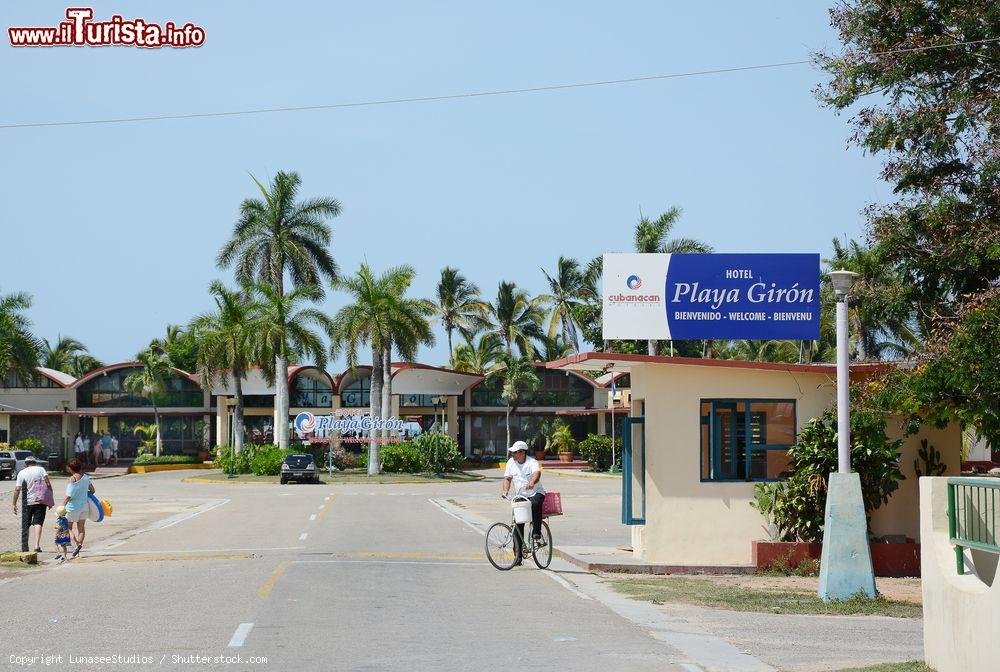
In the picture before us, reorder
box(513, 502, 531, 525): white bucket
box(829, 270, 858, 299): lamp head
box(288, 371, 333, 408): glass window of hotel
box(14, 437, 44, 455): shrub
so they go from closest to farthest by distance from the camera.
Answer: box(829, 270, 858, 299): lamp head
box(513, 502, 531, 525): white bucket
box(14, 437, 44, 455): shrub
box(288, 371, 333, 408): glass window of hotel

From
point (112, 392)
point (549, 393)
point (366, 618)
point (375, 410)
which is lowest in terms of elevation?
point (366, 618)

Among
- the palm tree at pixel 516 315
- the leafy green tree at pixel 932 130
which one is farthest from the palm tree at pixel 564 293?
the leafy green tree at pixel 932 130

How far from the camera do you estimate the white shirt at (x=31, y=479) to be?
1962cm

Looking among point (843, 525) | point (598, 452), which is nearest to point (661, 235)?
point (598, 452)

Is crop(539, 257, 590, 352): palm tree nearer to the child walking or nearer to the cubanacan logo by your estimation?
the cubanacan logo

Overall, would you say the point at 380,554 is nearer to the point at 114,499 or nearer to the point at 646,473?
the point at 646,473

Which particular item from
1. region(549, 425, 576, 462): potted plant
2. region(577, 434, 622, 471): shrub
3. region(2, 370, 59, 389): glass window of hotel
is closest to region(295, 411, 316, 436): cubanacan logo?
region(577, 434, 622, 471): shrub

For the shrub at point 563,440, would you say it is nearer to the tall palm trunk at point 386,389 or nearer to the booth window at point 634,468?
the tall palm trunk at point 386,389

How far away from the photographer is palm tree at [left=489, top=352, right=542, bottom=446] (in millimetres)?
70188

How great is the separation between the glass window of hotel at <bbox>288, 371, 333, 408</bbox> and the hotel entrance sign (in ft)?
180

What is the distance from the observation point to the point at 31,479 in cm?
1967

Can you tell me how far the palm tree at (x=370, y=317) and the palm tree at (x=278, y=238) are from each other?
4782 millimetres

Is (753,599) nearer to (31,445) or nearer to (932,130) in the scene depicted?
(932,130)

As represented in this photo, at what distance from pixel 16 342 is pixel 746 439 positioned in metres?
46.4
